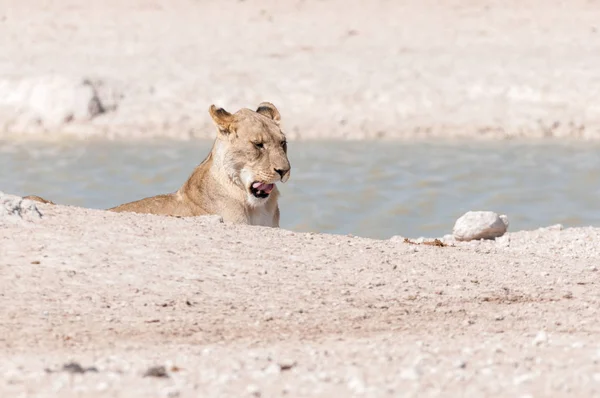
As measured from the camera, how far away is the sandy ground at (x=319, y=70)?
989 inches

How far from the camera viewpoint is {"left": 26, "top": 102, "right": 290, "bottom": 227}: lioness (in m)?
10.7

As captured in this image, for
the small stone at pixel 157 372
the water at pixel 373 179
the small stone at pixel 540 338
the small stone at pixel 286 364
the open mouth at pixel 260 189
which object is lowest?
the small stone at pixel 157 372

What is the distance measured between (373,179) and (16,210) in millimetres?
12535

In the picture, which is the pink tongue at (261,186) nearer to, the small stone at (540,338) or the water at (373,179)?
the small stone at (540,338)

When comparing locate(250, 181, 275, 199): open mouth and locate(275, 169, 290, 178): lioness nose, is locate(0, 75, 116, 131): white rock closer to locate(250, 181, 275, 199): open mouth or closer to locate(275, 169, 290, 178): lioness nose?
locate(250, 181, 275, 199): open mouth

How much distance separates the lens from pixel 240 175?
1085cm

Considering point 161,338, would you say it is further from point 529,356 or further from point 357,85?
point 357,85

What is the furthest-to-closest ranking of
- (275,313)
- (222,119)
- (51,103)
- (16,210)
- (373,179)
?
(51,103) < (373,179) < (222,119) < (16,210) < (275,313)

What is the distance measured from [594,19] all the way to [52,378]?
80.6 ft

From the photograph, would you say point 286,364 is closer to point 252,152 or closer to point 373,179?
point 252,152

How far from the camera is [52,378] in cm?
590

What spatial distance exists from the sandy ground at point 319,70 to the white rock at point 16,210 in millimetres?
15618

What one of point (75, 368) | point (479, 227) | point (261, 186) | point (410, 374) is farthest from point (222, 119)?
point (410, 374)

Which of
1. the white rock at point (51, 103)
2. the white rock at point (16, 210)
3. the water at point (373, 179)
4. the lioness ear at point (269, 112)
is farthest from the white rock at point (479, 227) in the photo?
the white rock at point (51, 103)
